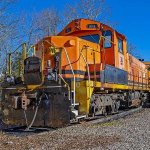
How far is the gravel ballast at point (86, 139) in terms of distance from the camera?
240 inches

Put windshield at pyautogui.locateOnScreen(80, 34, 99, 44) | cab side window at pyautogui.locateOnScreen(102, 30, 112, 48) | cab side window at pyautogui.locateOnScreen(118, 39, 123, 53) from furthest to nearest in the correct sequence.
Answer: cab side window at pyautogui.locateOnScreen(118, 39, 123, 53) < cab side window at pyautogui.locateOnScreen(102, 30, 112, 48) < windshield at pyautogui.locateOnScreen(80, 34, 99, 44)

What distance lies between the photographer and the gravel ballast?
20.0 ft

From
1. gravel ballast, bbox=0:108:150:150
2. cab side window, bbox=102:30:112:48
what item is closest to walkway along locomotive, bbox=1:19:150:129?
cab side window, bbox=102:30:112:48

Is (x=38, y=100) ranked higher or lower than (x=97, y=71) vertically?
lower

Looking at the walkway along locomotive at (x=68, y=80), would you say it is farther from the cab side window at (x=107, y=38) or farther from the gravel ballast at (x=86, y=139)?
the gravel ballast at (x=86, y=139)

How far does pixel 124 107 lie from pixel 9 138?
9.12 metres

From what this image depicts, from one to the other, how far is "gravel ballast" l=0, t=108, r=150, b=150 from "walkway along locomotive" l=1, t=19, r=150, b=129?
2.07 ft

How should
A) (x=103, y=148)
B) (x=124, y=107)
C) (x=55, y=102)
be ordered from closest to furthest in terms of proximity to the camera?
1. (x=103, y=148)
2. (x=55, y=102)
3. (x=124, y=107)

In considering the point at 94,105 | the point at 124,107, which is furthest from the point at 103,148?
the point at 124,107

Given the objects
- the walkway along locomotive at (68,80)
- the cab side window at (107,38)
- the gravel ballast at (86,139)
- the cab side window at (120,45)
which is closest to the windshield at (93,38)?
the walkway along locomotive at (68,80)

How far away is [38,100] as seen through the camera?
28.2 ft

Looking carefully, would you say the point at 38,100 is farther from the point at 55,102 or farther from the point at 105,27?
the point at 105,27

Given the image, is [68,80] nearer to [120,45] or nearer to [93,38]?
[93,38]

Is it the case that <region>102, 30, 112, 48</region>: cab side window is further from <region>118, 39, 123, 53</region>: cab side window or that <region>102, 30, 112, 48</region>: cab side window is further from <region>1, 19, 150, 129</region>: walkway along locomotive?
<region>118, 39, 123, 53</region>: cab side window
